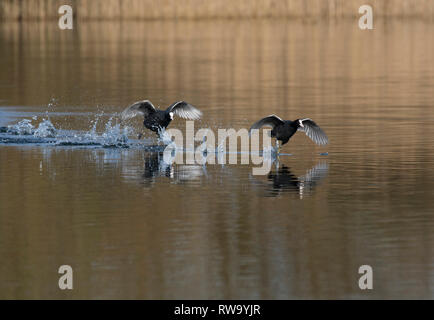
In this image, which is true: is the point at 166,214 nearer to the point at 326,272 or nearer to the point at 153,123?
the point at 326,272

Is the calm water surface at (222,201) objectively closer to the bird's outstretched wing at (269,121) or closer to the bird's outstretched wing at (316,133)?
the bird's outstretched wing at (316,133)

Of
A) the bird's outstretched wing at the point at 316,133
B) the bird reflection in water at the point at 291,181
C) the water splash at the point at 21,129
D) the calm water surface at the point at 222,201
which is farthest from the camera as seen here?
the water splash at the point at 21,129

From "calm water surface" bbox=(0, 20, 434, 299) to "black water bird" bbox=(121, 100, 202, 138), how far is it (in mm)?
584

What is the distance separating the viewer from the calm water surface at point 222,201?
Result: 43.8 ft

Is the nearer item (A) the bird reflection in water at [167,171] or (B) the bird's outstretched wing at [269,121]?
(A) the bird reflection in water at [167,171]

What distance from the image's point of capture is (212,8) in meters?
97.3

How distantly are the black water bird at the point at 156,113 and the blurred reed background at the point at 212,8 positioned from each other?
6842cm

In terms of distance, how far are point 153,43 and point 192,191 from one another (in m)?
50.6

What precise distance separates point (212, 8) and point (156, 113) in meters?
74.5

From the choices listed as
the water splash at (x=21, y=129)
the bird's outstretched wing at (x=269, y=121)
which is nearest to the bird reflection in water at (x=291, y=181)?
the bird's outstretched wing at (x=269, y=121)

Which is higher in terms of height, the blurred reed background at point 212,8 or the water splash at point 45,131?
the blurred reed background at point 212,8

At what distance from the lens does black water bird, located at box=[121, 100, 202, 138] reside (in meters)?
23.7
